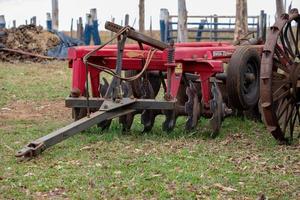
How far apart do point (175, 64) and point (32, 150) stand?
7.53ft

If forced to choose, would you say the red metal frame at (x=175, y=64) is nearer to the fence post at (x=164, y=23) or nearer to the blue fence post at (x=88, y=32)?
the fence post at (x=164, y=23)

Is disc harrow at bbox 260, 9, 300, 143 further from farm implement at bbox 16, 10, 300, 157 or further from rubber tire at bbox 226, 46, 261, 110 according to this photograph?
rubber tire at bbox 226, 46, 261, 110

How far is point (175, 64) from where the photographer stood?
8.34m

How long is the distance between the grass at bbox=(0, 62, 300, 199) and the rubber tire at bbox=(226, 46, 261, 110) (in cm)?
42

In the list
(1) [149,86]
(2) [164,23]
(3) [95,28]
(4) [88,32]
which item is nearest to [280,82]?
(1) [149,86]

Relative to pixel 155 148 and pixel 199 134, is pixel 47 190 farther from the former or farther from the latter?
pixel 199 134

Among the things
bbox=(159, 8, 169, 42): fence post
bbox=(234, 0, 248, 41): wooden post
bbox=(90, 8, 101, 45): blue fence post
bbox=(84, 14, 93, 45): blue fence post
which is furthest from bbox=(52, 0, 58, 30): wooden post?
bbox=(234, 0, 248, 41): wooden post

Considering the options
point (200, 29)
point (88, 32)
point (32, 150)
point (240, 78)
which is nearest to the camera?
point (32, 150)

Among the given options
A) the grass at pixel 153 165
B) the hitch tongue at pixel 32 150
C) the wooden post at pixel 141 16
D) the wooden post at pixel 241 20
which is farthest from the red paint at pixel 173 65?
the wooden post at pixel 141 16

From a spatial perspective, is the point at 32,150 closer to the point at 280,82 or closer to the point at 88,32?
the point at 280,82

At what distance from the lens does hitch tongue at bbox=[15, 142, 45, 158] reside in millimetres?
7051

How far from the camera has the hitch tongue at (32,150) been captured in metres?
7.05

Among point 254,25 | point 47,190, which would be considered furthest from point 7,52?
point 47,190

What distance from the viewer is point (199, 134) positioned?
28.6ft
